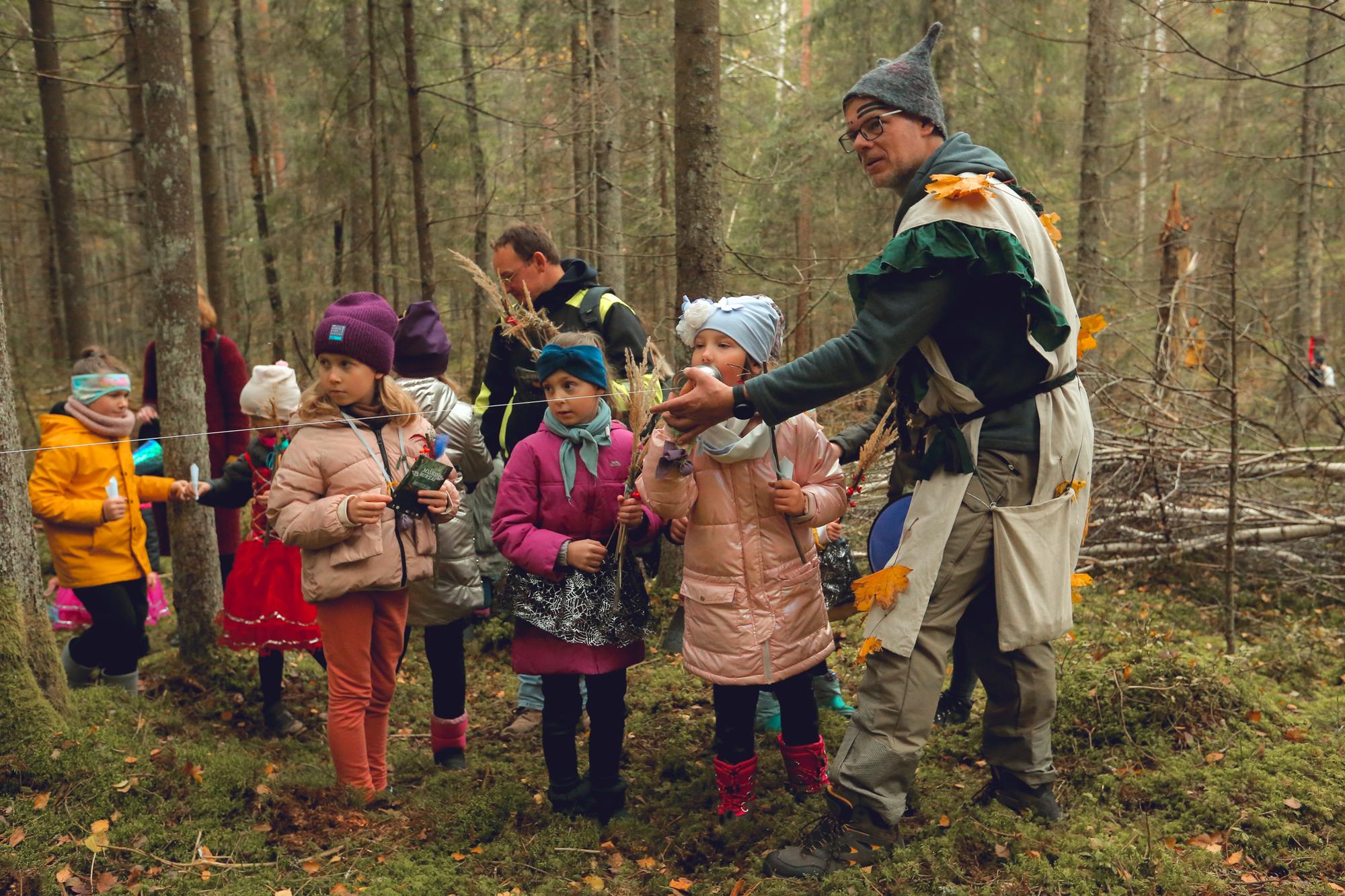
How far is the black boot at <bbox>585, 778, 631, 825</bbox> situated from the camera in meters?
3.59

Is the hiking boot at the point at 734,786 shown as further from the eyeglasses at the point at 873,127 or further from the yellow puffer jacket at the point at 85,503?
the yellow puffer jacket at the point at 85,503

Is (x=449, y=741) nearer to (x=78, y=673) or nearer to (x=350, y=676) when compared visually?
(x=350, y=676)

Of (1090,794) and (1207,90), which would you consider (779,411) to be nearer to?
(1090,794)

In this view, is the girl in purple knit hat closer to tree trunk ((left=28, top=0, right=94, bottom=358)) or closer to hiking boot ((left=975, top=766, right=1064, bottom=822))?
hiking boot ((left=975, top=766, right=1064, bottom=822))

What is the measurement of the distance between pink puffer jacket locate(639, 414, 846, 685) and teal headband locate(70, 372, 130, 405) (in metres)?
3.16

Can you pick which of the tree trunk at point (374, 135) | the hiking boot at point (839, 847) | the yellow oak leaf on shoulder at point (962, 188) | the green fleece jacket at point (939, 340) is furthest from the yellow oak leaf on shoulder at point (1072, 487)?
the tree trunk at point (374, 135)

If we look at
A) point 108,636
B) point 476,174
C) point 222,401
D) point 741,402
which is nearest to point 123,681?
point 108,636

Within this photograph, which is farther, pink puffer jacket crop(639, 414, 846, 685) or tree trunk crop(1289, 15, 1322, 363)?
tree trunk crop(1289, 15, 1322, 363)

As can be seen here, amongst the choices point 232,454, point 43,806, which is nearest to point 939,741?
point 43,806

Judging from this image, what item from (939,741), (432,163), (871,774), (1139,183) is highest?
(1139,183)

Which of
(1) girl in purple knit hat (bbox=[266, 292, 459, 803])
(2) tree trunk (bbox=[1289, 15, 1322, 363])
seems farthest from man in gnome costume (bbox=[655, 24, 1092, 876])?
(2) tree trunk (bbox=[1289, 15, 1322, 363])

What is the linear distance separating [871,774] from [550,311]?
291 cm

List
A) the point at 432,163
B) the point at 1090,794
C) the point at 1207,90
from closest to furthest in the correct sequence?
the point at 1090,794, the point at 432,163, the point at 1207,90

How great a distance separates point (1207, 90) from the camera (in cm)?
2334
